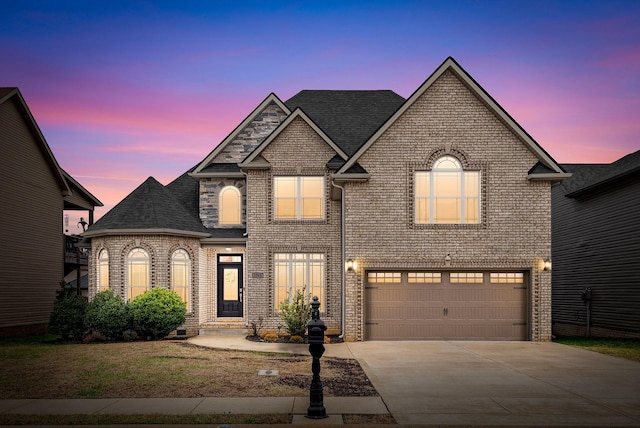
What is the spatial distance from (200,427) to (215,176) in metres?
16.5

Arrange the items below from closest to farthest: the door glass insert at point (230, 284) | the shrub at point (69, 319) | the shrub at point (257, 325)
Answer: the shrub at point (69, 319), the shrub at point (257, 325), the door glass insert at point (230, 284)

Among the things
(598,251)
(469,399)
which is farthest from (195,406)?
(598,251)

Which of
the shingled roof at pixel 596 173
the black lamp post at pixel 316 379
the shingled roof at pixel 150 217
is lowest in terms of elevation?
the black lamp post at pixel 316 379

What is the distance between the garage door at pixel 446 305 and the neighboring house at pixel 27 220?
14684 mm

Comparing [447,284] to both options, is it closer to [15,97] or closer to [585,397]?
[585,397]

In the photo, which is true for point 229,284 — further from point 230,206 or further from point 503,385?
point 503,385

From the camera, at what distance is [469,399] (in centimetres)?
1053

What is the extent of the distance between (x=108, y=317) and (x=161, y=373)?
782 cm

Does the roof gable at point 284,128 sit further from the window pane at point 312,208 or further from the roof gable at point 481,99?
the roof gable at point 481,99

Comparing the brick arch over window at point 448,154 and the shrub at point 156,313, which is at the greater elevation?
the brick arch over window at point 448,154

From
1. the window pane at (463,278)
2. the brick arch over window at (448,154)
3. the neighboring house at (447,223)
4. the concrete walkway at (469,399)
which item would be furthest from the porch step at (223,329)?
the brick arch over window at (448,154)

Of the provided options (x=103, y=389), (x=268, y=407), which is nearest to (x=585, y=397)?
(x=268, y=407)

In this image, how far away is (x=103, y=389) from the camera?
37.5 ft

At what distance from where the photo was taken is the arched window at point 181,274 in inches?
885
